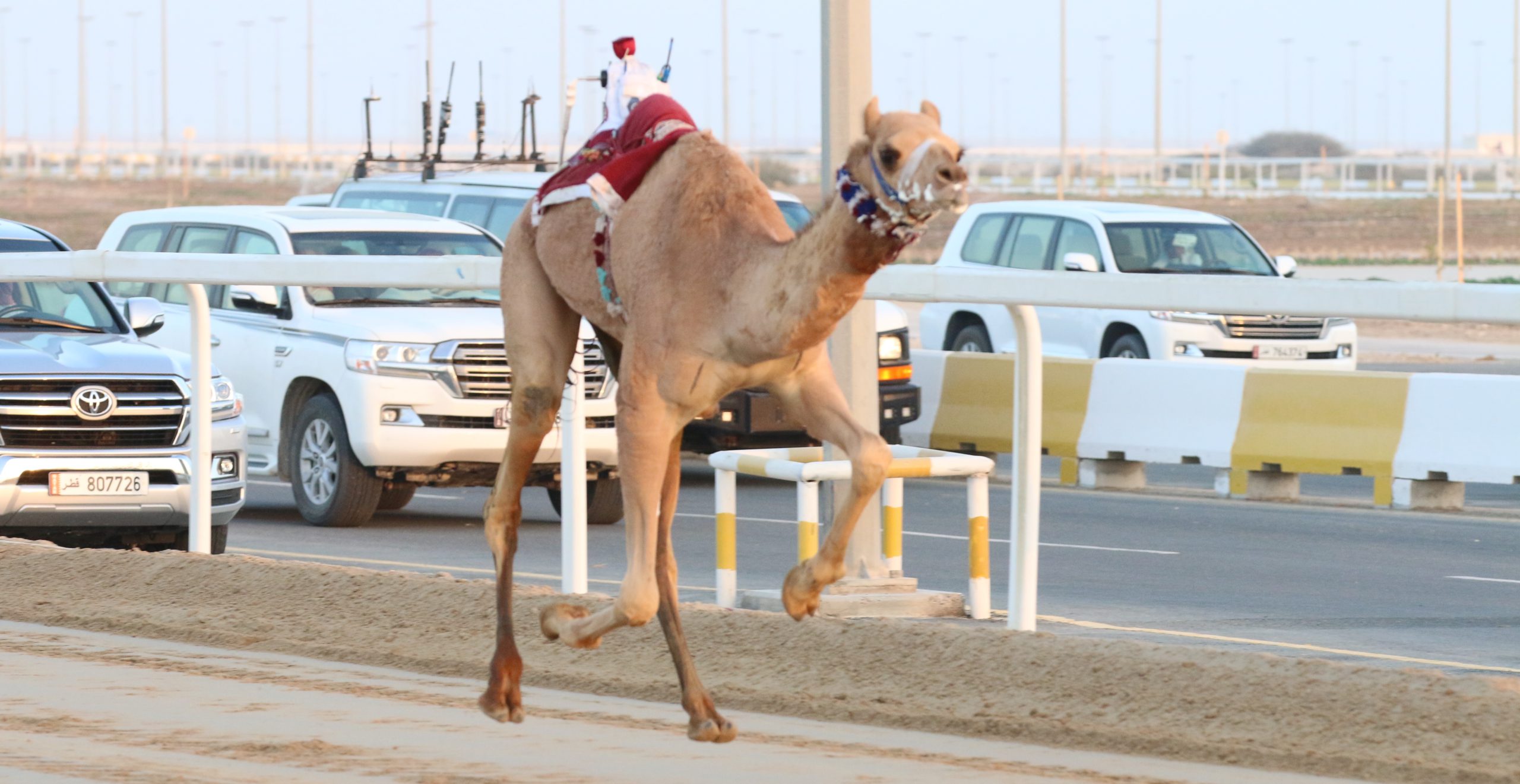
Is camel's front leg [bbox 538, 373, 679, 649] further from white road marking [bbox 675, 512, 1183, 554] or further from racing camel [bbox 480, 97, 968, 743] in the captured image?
white road marking [bbox 675, 512, 1183, 554]

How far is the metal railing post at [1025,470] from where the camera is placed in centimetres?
852

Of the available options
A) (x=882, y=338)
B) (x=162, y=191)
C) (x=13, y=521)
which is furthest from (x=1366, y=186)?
(x=13, y=521)

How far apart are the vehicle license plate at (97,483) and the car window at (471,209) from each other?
8421 millimetres

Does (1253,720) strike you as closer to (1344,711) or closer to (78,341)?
(1344,711)

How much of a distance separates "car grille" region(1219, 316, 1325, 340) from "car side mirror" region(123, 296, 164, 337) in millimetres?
12747

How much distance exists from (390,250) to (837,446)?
1122 centimetres

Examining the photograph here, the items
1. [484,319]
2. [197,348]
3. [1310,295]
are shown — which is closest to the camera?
[1310,295]

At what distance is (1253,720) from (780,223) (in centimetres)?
222

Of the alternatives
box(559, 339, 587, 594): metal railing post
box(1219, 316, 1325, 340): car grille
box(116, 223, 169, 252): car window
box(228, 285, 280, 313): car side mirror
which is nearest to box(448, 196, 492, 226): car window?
box(116, 223, 169, 252): car window

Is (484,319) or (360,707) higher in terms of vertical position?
(484,319)

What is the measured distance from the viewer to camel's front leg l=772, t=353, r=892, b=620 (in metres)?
5.59

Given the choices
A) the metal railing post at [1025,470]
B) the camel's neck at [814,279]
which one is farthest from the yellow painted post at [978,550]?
the camel's neck at [814,279]

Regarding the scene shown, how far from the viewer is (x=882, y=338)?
61.3ft

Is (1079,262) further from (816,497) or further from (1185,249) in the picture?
(816,497)
